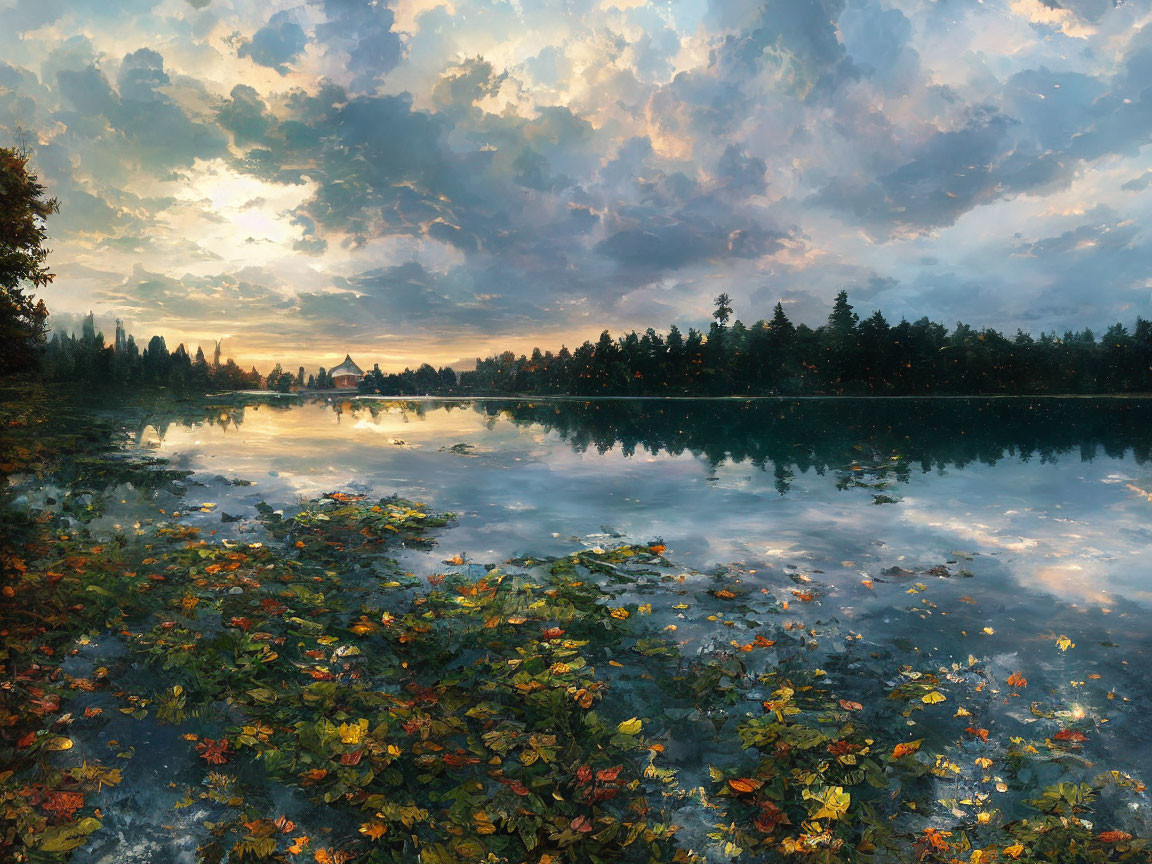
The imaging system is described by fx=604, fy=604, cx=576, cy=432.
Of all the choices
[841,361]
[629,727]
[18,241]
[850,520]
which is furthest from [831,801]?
[841,361]

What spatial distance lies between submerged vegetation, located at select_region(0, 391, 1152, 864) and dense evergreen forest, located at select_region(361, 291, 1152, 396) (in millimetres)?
96182

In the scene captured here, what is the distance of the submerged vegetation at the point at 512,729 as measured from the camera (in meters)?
4.21

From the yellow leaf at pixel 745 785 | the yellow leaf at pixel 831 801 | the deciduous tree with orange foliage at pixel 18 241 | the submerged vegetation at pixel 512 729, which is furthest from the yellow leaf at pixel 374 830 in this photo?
the deciduous tree with orange foliage at pixel 18 241

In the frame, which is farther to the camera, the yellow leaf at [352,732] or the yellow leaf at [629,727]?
the yellow leaf at [629,727]

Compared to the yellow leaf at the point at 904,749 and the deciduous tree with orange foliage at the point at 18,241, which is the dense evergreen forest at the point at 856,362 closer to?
the deciduous tree with orange foliage at the point at 18,241

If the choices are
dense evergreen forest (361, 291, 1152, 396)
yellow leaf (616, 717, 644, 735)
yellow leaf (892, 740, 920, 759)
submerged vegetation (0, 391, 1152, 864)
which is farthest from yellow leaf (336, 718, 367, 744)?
dense evergreen forest (361, 291, 1152, 396)

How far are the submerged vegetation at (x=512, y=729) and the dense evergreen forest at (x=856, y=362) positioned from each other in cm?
9618

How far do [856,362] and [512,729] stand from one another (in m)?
106

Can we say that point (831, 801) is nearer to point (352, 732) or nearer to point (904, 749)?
→ point (904, 749)

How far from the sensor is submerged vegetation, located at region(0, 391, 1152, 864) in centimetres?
421

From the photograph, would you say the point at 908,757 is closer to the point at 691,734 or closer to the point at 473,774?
the point at 691,734

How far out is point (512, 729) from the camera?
5.15 meters

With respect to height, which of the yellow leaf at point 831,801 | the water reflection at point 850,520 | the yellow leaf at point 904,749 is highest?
the water reflection at point 850,520

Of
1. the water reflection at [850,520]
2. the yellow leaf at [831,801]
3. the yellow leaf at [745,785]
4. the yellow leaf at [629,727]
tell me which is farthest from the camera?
the water reflection at [850,520]
